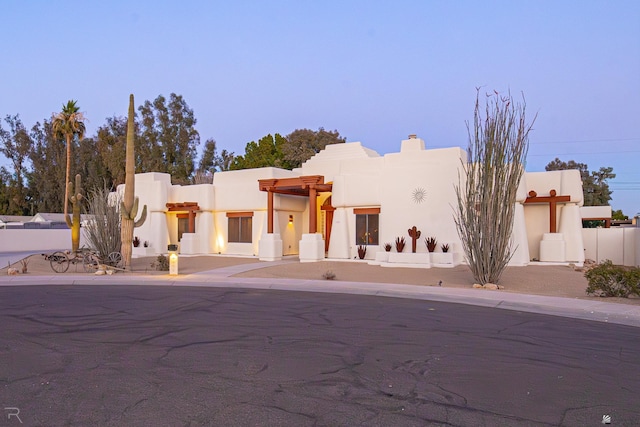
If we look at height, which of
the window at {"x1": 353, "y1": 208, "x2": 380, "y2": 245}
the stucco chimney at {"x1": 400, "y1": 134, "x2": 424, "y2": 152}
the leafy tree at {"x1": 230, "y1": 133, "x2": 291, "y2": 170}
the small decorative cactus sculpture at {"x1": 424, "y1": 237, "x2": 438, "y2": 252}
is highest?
the leafy tree at {"x1": 230, "y1": 133, "x2": 291, "y2": 170}

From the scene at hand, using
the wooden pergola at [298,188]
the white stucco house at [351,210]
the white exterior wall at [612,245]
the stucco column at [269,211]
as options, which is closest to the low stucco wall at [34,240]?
the white stucco house at [351,210]

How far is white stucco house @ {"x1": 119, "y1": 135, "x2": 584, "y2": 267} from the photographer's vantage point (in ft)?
78.0

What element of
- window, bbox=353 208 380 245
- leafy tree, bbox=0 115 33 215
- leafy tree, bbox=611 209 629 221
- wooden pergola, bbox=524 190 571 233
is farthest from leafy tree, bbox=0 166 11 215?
leafy tree, bbox=611 209 629 221

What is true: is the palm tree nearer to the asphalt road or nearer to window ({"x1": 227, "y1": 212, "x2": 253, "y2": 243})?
window ({"x1": 227, "y1": 212, "x2": 253, "y2": 243})

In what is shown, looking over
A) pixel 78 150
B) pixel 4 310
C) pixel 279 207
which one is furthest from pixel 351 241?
pixel 78 150

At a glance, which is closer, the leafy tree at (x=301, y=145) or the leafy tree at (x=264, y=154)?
the leafy tree at (x=301, y=145)

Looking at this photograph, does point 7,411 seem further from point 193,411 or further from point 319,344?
point 319,344

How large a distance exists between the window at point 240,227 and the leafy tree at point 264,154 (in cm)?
2635

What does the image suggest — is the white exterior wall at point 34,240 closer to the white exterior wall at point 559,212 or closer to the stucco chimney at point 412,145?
the stucco chimney at point 412,145

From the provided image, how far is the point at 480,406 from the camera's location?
5.47m

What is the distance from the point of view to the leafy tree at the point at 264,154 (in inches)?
2237

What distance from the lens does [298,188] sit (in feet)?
86.2

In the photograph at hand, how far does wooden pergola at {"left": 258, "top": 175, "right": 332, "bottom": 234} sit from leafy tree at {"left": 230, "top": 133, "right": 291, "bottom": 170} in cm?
2950

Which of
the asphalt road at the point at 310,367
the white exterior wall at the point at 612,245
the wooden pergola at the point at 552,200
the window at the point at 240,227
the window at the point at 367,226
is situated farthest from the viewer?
the window at the point at 240,227
